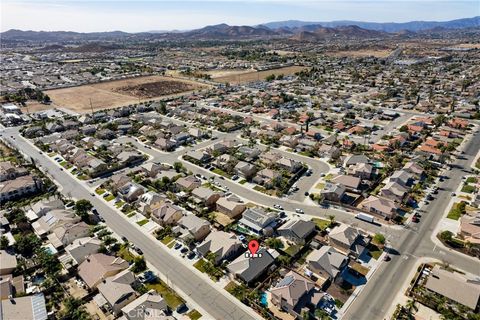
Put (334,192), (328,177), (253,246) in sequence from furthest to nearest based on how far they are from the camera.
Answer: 1. (328,177)
2. (334,192)
3. (253,246)

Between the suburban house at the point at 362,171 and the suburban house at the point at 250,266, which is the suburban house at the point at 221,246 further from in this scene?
the suburban house at the point at 362,171

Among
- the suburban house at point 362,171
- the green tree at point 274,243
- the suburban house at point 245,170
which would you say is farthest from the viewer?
the suburban house at point 245,170

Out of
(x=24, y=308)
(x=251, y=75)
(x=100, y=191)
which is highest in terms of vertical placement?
(x=251, y=75)

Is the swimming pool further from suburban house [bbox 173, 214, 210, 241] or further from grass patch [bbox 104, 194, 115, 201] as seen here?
grass patch [bbox 104, 194, 115, 201]

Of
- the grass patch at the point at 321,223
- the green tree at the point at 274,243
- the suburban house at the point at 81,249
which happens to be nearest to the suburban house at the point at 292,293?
the green tree at the point at 274,243

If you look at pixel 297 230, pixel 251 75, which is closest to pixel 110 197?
pixel 297 230

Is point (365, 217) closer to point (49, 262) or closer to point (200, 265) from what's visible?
point (200, 265)

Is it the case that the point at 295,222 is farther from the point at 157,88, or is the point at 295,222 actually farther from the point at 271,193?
the point at 157,88
